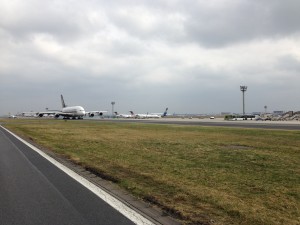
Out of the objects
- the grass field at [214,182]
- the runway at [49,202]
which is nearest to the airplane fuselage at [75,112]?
the grass field at [214,182]

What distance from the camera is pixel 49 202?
8375 mm

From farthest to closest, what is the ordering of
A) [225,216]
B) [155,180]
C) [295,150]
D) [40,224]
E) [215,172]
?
[295,150] < [215,172] < [155,180] < [225,216] < [40,224]

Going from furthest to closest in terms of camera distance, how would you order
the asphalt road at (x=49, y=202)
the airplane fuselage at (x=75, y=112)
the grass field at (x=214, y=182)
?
the airplane fuselage at (x=75, y=112), the grass field at (x=214, y=182), the asphalt road at (x=49, y=202)

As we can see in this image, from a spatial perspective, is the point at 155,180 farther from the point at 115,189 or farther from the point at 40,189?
the point at 40,189

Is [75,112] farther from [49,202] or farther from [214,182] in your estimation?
[49,202]

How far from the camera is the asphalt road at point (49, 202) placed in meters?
7.05

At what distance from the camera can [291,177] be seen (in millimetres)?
11648

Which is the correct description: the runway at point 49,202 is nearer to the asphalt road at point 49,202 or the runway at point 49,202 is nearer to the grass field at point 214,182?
the asphalt road at point 49,202

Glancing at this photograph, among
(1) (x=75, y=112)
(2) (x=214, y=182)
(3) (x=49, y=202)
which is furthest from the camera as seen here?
(1) (x=75, y=112)

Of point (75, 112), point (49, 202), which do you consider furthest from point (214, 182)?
point (75, 112)

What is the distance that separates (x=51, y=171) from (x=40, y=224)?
6523 mm

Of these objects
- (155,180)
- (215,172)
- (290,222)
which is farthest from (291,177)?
(290,222)

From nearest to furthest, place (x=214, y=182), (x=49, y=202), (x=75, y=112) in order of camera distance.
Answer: (x=49, y=202) < (x=214, y=182) < (x=75, y=112)

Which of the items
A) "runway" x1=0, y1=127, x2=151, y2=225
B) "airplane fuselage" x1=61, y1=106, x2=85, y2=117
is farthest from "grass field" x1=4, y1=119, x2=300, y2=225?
"airplane fuselage" x1=61, y1=106, x2=85, y2=117
